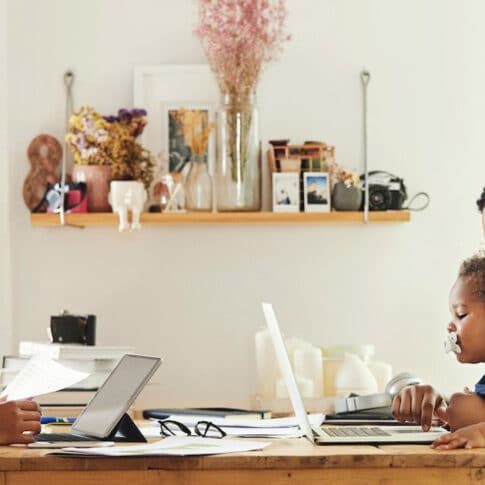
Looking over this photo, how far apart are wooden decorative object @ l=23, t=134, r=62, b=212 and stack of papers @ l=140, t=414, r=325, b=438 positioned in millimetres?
1562

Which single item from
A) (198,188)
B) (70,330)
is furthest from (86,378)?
(198,188)

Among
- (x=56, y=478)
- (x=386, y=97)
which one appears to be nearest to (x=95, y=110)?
(x=386, y=97)

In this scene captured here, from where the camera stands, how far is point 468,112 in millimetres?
3982

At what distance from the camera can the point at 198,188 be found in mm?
3816

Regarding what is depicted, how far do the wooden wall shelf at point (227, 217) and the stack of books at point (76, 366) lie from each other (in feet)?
1.81

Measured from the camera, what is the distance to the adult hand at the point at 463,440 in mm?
1824

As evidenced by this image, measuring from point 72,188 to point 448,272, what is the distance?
1.25 meters

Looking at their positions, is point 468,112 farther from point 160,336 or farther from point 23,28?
point 23,28

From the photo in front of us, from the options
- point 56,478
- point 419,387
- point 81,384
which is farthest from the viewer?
point 81,384

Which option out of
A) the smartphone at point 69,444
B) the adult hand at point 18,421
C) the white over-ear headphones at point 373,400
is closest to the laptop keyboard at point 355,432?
the smartphone at point 69,444

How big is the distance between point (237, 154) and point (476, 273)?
175cm

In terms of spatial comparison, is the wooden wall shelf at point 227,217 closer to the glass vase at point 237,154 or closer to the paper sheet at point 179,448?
the glass vase at point 237,154

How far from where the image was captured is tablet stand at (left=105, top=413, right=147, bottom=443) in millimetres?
2023


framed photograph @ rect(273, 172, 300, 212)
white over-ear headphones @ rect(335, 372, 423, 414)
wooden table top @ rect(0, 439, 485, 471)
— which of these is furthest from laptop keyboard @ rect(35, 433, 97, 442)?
framed photograph @ rect(273, 172, 300, 212)
